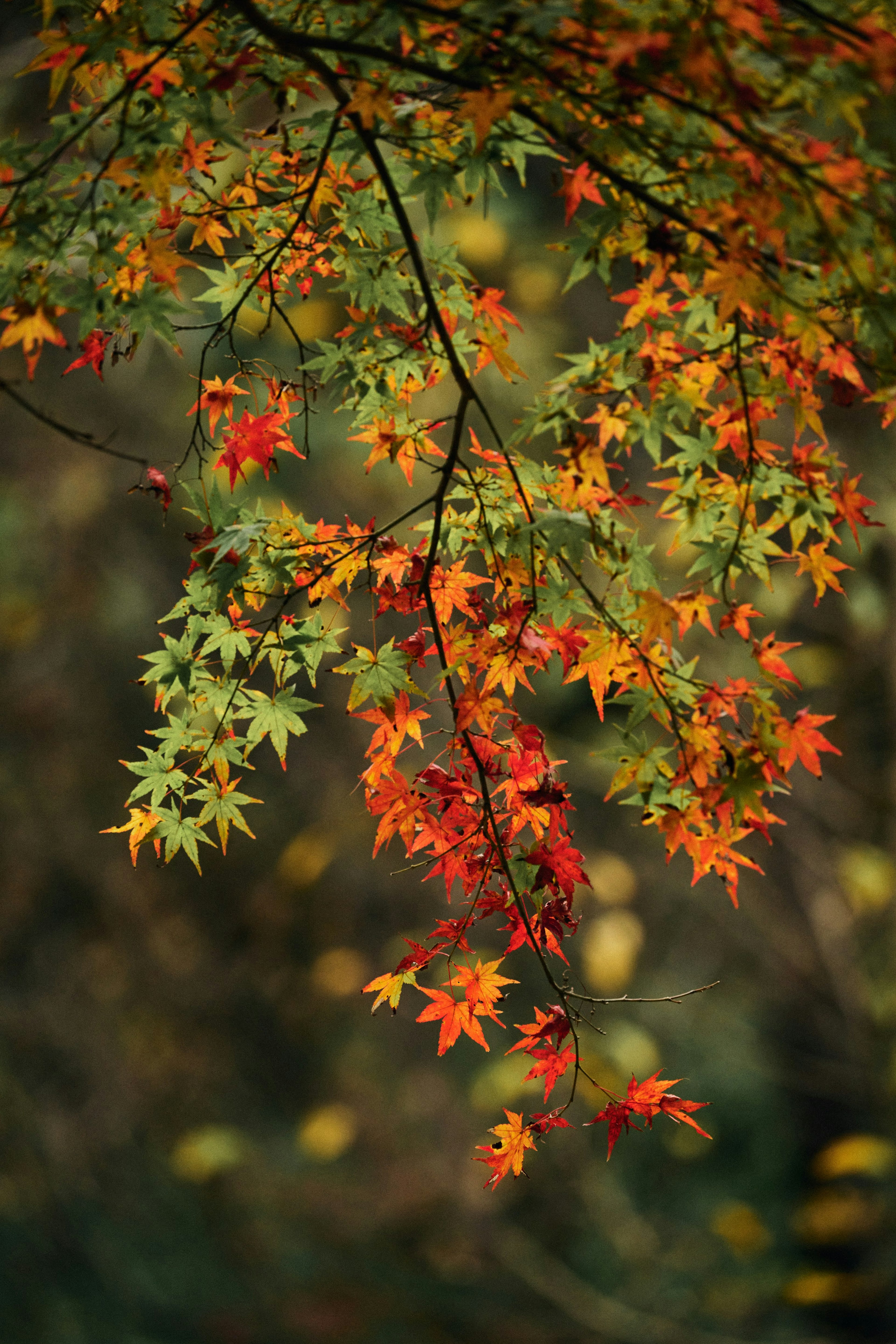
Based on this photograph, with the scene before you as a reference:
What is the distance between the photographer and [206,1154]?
375 centimetres

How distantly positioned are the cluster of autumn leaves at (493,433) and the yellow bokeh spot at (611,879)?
292 cm

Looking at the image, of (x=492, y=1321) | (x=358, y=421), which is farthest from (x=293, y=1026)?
(x=358, y=421)

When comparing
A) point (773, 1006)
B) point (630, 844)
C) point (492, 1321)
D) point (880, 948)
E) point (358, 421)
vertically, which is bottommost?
point (492, 1321)

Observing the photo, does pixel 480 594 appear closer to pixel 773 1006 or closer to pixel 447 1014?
pixel 447 1014

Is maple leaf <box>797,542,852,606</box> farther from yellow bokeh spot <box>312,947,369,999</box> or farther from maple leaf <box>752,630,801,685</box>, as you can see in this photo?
yellow bokeh spot <box>312,947,369,999</box>

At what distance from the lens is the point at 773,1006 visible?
12.1ft

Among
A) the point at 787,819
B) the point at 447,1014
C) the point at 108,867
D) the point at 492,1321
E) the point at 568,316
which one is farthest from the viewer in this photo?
the point at 568,316

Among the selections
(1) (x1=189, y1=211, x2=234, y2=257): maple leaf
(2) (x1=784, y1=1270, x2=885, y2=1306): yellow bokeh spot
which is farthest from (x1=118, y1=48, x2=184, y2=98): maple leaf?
(2) (x1=784, y1=1270, x2=885, y2=1306): yellow bokeh spot

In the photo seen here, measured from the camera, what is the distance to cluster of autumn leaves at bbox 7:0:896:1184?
80 cm

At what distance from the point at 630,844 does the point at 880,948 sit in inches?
52.2

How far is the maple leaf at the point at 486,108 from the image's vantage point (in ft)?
2.45

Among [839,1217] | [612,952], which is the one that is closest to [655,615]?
[839,1217]

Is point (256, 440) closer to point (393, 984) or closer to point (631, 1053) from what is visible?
point (393, 984)

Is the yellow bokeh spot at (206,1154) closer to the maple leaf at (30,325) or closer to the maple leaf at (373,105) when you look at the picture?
the maple leaf at (30,325)
